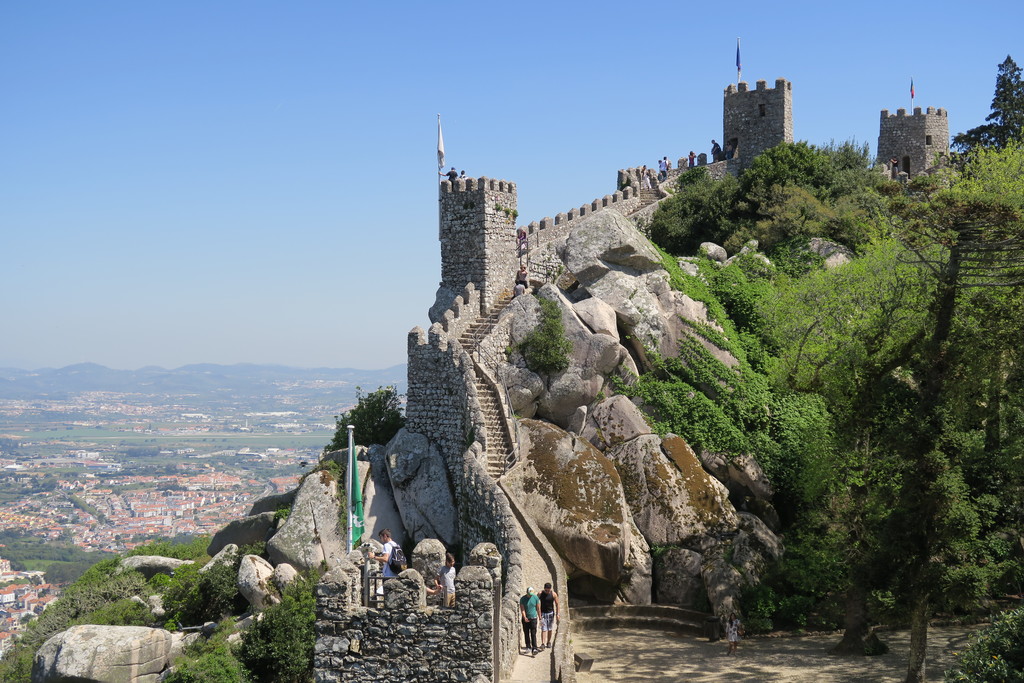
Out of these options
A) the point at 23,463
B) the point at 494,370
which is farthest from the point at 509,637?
the point at 23,463

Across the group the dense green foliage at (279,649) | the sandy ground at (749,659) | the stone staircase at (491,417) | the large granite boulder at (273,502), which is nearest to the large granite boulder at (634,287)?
the stone staircase at (491,417)

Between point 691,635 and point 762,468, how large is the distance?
6207mm

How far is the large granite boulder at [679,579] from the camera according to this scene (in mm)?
26219

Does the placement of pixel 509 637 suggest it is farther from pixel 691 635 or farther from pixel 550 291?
pixel 550 291

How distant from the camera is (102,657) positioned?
85.6 ft

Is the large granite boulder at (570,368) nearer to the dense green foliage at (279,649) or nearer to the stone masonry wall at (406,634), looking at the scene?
the dense green foliage at (279,649)

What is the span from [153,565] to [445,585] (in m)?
24.9

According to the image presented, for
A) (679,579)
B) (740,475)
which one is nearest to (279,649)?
(679,579)

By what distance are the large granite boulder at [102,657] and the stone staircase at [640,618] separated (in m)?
11.0

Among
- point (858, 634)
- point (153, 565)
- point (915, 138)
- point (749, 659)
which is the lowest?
point (153, 565)

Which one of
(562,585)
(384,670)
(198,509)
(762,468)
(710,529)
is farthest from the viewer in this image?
(198,509)

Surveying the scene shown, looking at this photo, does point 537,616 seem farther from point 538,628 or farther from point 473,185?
point 473,185

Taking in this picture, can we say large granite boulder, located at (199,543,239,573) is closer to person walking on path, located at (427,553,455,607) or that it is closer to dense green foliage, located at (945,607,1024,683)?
person walking on path, located at (427,553,455,607)

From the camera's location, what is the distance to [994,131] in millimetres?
48125
